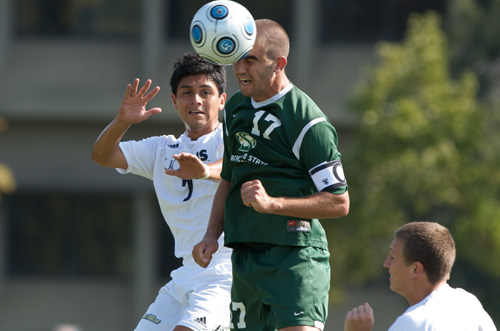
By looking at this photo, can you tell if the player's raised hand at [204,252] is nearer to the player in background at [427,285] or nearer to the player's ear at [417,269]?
the player in background at [427,285]

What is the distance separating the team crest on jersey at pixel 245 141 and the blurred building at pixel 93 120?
17077 millimetres

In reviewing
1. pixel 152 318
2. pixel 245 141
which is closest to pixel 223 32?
pixel 245 141

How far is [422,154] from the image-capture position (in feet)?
49.8

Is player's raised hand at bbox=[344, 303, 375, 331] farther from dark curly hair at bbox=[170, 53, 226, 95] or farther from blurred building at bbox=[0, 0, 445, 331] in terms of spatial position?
blurred building at bbox=[0, 0, 445, 331]

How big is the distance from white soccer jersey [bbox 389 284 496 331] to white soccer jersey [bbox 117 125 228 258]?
5.51 ft

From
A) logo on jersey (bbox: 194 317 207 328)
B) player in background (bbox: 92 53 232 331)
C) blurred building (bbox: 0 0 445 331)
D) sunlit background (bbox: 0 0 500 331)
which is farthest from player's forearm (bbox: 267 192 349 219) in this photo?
blurred building (bbox: 0 0 445 331)

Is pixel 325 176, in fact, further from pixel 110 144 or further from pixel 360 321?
pixel 110 144

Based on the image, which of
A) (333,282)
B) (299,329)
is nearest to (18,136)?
(333,282)

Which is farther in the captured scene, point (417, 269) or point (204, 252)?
point (204, 252)

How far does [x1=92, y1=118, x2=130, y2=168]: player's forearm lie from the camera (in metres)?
6.36

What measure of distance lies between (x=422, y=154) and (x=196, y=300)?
31.6 ft

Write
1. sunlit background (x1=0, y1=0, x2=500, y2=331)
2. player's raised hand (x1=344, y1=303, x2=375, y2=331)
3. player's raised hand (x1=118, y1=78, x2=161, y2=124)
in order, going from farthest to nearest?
sunlit background (x1=0, y1=0, x2=500, y2=331) < player's raised hand (x1=118, y1=78, x2=161, y2=124) < player's raised hand (x1=344, y1=303, x2=375, y2=331)

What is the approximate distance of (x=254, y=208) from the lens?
198 inches

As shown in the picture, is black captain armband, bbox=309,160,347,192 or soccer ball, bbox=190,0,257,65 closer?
black captain armband, bbox=309,160,347,192
